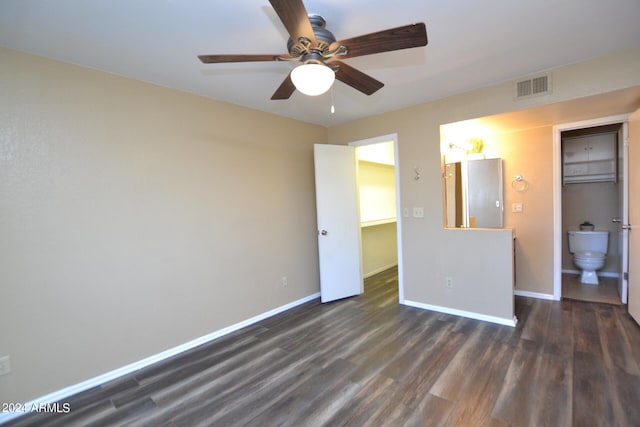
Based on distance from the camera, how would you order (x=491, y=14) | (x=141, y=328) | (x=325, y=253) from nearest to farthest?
(x=491, y=14) → (x=141, y=328) → (x=325, y=253)

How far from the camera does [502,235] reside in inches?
111

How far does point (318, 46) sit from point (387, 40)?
1.19 ft

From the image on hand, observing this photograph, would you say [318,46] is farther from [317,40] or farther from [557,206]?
[557,206]

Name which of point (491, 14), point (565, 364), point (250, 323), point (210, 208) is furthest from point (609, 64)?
point (250, 323)

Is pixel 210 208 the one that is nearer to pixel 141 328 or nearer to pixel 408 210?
pixel 141 328

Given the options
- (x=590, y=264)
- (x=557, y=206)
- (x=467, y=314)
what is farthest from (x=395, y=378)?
(x=590, y=264)

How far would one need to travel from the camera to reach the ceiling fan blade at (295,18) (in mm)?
1173

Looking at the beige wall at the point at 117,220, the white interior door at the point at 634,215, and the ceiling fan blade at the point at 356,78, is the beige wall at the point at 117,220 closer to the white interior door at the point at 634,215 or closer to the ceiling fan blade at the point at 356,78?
the ceiling fan blade at the point at 356,78

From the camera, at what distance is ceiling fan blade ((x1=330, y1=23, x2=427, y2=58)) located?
1290mm

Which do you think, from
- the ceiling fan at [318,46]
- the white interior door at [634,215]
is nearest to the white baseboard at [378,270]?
the white interior door at [634,215]

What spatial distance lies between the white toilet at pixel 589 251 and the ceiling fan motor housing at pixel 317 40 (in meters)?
4.54

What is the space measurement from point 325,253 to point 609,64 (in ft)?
10.4

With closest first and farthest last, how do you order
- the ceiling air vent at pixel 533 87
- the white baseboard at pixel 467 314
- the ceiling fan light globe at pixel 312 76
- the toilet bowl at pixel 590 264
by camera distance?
the ceiling fan light globe at pixel 312 76, the ceiling air vent at pixel 533 87, the white baseboard at pixel 467 314, the toilet bowl at pixel 590 264

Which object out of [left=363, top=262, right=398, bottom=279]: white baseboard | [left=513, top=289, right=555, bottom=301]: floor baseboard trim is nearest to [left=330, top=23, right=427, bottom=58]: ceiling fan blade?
[left=513, top=289, right=555, bottom=301]: floor baseboard trim
